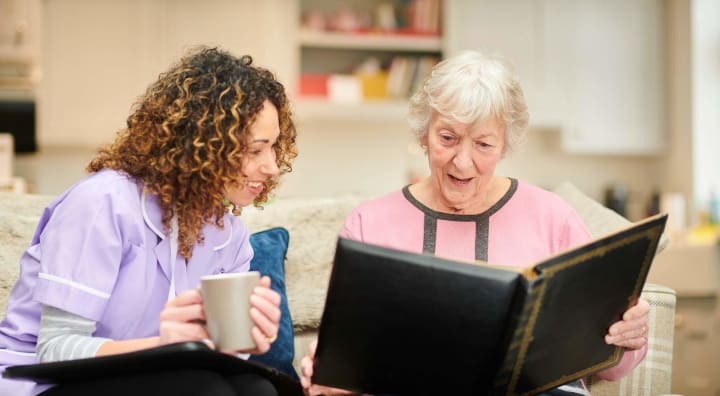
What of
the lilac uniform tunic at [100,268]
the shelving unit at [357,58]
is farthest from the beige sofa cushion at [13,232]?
the shelving unit at [357,58]

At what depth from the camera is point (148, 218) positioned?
1399 mm

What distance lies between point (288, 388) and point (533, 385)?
16.4 inches

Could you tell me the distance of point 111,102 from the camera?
13.4ft

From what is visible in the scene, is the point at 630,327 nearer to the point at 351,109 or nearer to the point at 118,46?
the point at 351,109

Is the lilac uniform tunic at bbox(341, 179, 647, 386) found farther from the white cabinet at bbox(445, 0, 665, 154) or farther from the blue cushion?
the white cabinet at bbox(445, 0, 665, 154)

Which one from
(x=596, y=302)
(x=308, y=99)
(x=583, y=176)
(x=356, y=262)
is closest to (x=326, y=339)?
(x=356, y=262)

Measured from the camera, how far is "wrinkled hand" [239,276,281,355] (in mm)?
1170

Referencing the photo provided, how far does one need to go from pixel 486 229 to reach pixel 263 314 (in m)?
0.67

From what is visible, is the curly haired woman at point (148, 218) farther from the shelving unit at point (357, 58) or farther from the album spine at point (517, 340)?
the shelving unit at point (357, 58)

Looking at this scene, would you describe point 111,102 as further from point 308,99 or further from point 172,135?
point 172,135

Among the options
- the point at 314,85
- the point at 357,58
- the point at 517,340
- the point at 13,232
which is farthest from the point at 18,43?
the point at 517,340

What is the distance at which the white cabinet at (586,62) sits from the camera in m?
4.39

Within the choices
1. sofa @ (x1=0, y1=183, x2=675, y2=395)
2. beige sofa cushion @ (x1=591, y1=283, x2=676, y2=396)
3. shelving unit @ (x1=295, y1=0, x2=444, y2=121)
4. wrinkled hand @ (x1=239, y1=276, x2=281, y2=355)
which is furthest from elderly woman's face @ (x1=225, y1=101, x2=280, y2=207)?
shelving unit @ (x1=295, y1=0, x2=444, y2=121)

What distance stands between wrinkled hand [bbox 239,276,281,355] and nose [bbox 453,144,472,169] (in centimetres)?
59
